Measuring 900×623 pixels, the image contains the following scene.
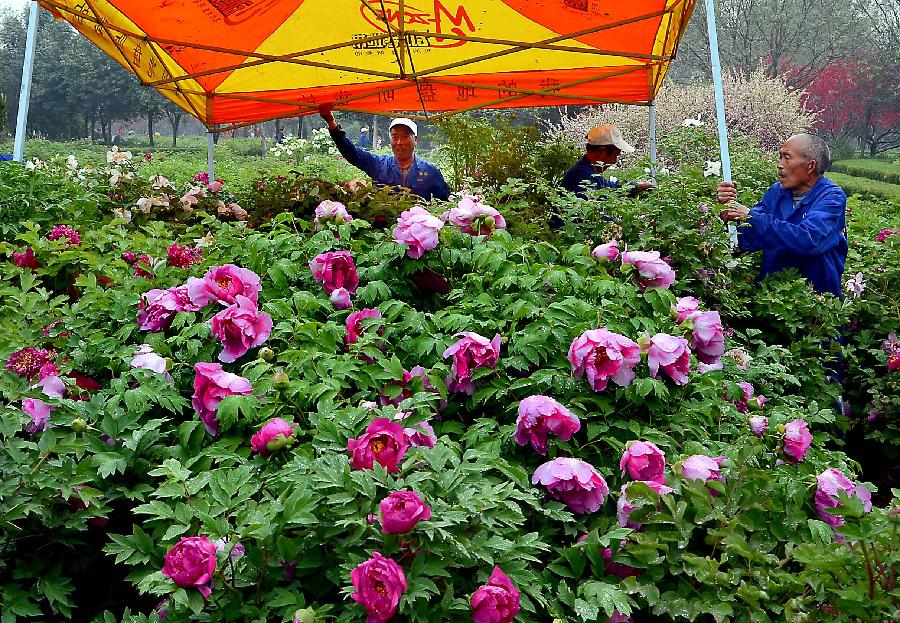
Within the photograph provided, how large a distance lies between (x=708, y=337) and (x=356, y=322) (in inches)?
38.5

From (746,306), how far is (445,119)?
10.1 feet

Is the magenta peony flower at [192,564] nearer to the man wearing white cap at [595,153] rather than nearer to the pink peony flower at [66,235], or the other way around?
the pink peony flower at [66,235]

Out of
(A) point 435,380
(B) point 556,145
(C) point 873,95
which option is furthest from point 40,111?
(A) point 435,380

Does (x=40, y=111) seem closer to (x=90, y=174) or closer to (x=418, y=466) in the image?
(x=90, y=174)

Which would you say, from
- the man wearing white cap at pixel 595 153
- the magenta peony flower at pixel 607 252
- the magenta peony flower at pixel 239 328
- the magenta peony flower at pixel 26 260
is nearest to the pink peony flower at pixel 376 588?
the magenta peony flower at pixel 239 328

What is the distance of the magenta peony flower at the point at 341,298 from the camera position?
7.62ft

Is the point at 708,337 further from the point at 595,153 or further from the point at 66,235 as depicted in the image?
the point at 595,153

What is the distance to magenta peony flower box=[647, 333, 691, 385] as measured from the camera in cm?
195

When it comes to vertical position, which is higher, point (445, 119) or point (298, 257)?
point (445, 119)

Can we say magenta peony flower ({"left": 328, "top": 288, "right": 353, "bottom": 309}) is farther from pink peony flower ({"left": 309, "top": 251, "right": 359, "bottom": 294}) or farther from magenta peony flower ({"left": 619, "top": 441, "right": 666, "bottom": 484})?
magenta peony flower ({"left": 619, "top": 441, "right": 666, "bottom": 484})

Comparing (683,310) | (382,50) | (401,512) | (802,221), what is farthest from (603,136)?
(401,512)

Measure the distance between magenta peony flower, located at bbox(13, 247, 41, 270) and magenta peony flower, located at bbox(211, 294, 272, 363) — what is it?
1.27m

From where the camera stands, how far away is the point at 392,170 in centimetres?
605

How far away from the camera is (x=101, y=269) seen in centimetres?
262
